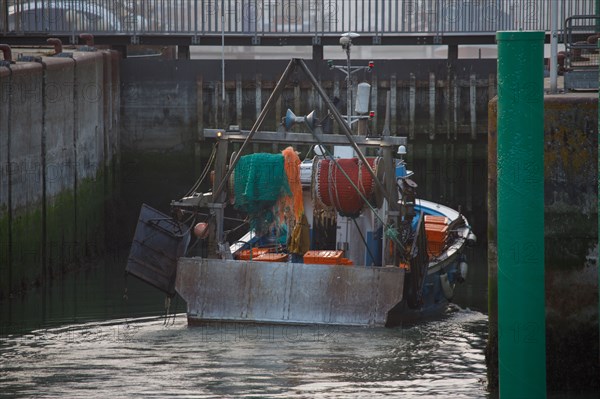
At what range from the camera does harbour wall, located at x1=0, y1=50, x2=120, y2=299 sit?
53.9 feet

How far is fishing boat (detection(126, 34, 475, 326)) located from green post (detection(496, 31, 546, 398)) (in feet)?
25.6

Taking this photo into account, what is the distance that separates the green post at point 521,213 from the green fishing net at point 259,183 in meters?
8.81

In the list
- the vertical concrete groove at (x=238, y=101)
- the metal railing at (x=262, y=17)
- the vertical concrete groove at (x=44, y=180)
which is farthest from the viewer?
the metal railing at (x=262, y=17)

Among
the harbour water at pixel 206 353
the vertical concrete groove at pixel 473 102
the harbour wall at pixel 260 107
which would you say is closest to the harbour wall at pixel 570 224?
the harbour water at pixel 206 353

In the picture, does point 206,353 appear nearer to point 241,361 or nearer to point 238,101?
point 241,361

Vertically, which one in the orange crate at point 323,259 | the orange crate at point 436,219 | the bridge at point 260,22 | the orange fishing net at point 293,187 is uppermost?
the bridge at point 260,22

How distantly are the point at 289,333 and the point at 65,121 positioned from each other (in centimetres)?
746

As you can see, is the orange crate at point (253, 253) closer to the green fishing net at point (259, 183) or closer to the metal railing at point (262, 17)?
the green fishing net at point (259, 183)

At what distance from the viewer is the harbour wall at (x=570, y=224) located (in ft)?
32.4

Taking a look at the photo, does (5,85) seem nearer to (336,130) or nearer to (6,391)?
(6,391)

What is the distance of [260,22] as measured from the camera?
2519cm

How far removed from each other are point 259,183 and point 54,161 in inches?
220

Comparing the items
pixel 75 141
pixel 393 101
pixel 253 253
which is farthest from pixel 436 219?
pixel 75 141

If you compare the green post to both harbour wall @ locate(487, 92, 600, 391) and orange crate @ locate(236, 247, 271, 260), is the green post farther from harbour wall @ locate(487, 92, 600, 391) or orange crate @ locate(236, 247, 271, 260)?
orange crate @ locate(236, 247, 271, 260)
